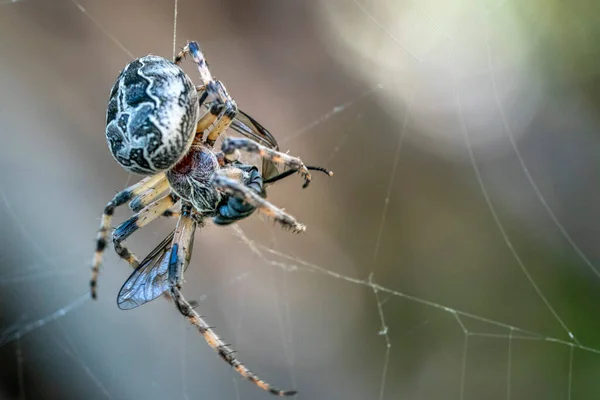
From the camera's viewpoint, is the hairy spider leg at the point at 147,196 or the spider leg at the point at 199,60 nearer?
the spider leg at the point at 199,60

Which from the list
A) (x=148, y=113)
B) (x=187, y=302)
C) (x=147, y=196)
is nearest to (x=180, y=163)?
(x=147, y=196)

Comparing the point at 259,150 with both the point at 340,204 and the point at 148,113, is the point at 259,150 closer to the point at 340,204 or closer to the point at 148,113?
the point at 148,113

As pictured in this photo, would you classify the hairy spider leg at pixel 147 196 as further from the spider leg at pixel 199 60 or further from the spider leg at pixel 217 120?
the spider leg at pixel 199 60

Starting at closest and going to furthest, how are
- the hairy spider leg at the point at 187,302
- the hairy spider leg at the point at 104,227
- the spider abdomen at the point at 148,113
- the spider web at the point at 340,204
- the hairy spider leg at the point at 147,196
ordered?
the spider abdomen at the point at 148,113, the hairy spider leg at the point at 104,227, the hairy spider leg at the point at 187,302, the hairy spider leg at the point at 147,196, the spider web at the point at 340,204

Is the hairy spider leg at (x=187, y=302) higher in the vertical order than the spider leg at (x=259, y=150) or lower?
lower

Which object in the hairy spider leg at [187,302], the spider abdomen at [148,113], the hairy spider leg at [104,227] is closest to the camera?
the spider abdomen at [148,113]

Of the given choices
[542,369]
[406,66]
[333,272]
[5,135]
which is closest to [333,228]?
[333,272]

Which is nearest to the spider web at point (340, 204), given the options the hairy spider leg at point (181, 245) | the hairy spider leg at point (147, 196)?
the hairy spider leg at point (147, 196)
